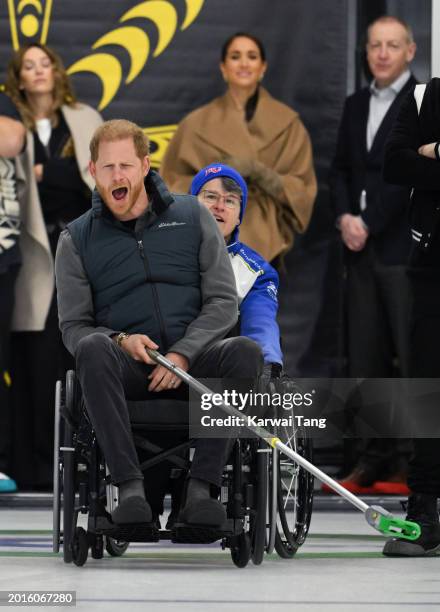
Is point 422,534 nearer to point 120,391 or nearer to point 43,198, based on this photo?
point 120,391

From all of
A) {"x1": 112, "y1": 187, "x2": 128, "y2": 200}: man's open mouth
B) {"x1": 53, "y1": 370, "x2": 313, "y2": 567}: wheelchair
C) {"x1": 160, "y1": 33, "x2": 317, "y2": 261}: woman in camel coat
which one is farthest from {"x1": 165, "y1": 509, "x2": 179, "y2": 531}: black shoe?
{"x1": 160, "y1": 33, "x2": 317, "y2": 261}: woman in camel coat

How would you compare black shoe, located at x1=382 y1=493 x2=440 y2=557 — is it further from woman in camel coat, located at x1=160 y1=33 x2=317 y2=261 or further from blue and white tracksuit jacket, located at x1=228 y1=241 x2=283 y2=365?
woman in camel coat, located at x1=160 y1=33 x2=317 y2=261

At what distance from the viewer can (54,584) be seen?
3.89 meters

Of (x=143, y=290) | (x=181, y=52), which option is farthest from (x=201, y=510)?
(x=181, y=52)

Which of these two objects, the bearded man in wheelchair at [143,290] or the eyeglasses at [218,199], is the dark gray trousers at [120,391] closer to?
the bearded man in wheelchair at [143,290]

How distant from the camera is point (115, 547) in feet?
15.1

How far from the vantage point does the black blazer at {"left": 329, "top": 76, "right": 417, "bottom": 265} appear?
6676mm

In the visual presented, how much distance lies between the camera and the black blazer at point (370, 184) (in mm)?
6676

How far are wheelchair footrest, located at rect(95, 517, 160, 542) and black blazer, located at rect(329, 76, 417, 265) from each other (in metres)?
2.73

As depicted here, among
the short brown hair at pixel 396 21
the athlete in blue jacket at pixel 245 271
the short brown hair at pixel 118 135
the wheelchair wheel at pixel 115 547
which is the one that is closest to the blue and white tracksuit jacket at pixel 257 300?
the athlete in blue jacket at pixel 245 271

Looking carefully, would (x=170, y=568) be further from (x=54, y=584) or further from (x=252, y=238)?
(x=252, y=238)

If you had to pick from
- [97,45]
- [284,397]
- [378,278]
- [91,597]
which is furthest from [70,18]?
[91,597]

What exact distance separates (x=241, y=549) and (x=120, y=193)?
1020 millimetres

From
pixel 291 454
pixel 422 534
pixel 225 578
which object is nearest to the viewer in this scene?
pixel 225 578
